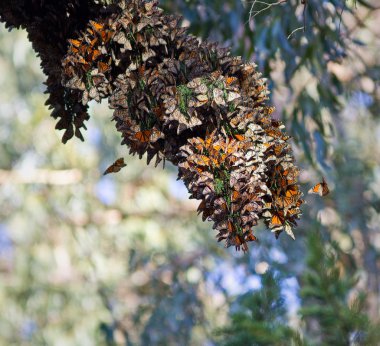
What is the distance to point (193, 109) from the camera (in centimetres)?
106

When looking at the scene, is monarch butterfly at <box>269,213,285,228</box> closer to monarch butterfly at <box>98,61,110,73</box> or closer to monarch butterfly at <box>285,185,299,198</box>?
monarch butterfly at <box>285,185,299,198</box>

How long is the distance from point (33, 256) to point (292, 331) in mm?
5441

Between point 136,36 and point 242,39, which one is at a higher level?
point 242,39

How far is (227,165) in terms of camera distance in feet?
3.41

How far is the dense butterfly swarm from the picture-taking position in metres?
1.04

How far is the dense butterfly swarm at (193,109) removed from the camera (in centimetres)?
104

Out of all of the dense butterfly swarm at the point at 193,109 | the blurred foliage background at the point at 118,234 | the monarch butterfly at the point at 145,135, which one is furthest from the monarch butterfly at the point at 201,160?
the blurred foliage background at the point at 118,234

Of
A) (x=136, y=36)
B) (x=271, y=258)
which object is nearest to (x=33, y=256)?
(x=271, y=258)

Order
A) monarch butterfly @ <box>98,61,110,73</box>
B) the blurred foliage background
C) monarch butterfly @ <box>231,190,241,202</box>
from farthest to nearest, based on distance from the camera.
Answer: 1. the blurred foliage background
2. monarch butterfly @ <box>98,61,110,73</box>
3. monarch butterfly @ <box>231,190,241,202</box>

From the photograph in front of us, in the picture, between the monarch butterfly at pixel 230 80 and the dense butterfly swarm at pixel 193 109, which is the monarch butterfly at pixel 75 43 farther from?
the monarch butterfly at pixel 230 80

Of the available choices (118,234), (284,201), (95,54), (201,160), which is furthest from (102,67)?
(118,234)

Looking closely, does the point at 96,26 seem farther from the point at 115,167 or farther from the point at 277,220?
the point at 277,220

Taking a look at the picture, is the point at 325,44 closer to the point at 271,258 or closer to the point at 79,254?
the point at 271,258

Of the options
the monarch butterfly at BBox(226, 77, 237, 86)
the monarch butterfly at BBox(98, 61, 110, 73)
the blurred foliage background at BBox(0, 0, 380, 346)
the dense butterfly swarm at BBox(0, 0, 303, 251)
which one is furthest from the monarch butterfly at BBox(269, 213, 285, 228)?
the blurred foliage background at BBox(0, 0, 380, 346)
